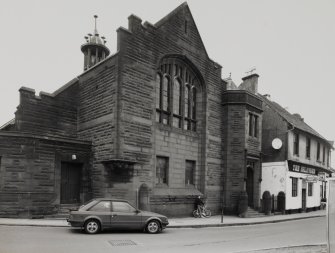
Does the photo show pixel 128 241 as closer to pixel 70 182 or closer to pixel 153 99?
pixel 70 182

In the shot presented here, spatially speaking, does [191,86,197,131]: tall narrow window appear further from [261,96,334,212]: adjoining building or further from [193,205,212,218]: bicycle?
[261,96,334,212]: adjoining building

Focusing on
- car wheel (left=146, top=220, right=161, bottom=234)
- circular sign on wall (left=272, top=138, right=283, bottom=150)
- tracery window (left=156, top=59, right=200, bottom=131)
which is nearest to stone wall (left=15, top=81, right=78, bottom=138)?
tracery window (left=156, top=59, right=200, bottom=131)

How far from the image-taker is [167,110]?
762 inches

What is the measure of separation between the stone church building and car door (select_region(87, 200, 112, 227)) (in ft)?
13.1

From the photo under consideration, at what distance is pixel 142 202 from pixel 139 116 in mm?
4653

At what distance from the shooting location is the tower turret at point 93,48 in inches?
1256

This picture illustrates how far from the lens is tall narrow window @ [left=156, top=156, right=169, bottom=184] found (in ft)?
60.3

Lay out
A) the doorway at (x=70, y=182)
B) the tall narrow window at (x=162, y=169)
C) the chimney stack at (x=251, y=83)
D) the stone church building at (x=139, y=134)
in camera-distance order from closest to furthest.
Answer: the stone church building at (x=139, y=134), the doorway at (x=70, y=182), the tall narrow window at (x=162, y=169), the chimney stack at (x=251, y=83)

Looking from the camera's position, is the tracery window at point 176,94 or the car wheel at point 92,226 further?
the tracery window at point 176,94

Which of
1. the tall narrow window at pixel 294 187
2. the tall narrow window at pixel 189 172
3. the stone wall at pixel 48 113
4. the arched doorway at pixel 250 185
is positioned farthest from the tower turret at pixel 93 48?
the tall narrow window at pixel 294 187

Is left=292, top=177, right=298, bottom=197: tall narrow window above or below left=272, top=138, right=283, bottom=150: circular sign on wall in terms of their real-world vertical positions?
below

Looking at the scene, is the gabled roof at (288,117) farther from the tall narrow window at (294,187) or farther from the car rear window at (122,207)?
the car rear window at (122,207)

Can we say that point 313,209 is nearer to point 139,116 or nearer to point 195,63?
point 195,63

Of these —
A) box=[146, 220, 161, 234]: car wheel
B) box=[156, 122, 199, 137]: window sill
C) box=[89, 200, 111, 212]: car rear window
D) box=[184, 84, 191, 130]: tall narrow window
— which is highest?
box=[184, 84, 191, 130]: tall narrow window
